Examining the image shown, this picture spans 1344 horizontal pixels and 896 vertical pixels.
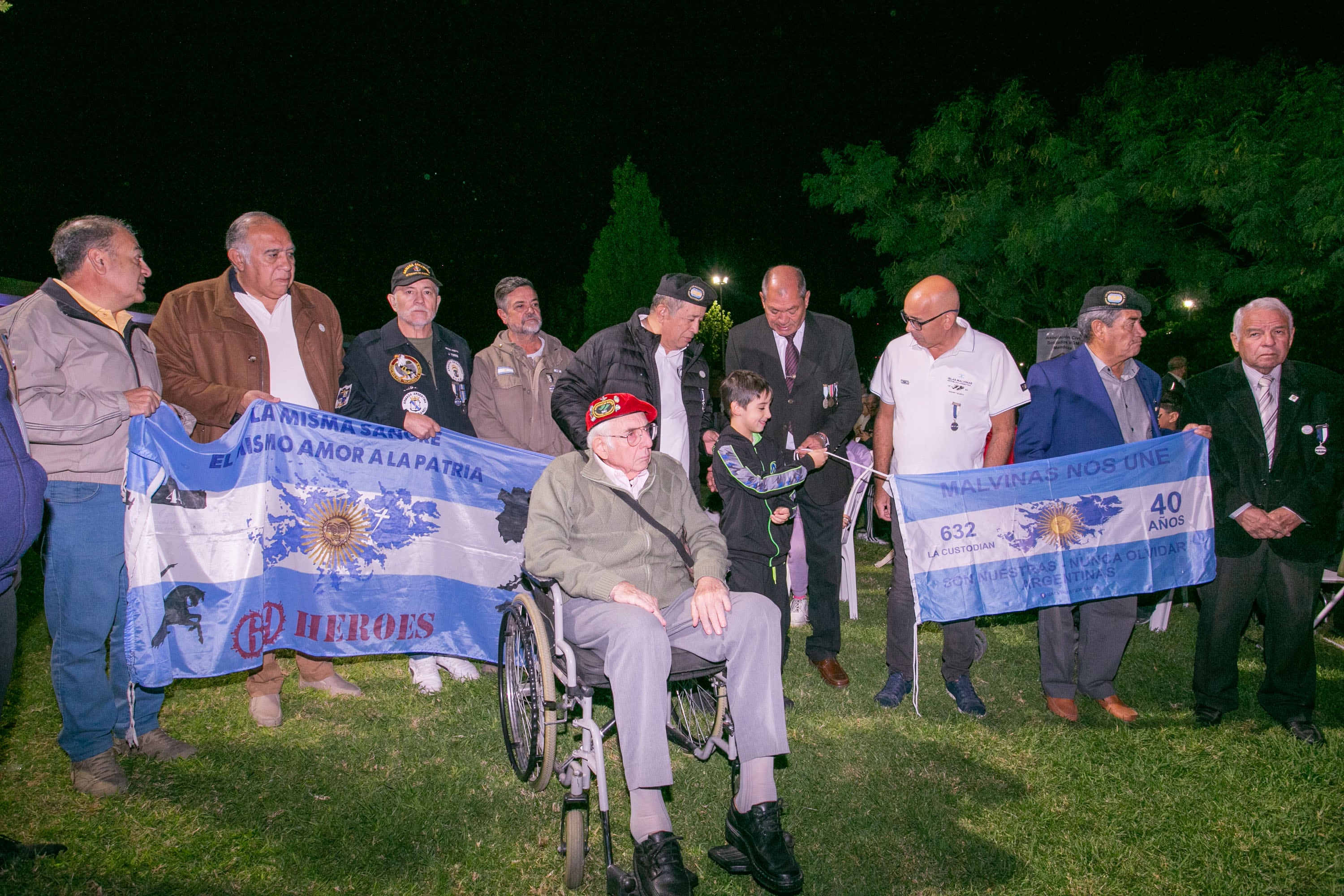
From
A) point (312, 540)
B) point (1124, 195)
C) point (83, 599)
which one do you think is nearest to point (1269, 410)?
point (312, 540)

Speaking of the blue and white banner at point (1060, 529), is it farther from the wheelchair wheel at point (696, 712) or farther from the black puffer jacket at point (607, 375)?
the black puffer jacket at point (607, 375)

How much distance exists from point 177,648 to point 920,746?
358 cm

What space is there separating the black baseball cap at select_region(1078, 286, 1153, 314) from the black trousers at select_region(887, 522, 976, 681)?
1.69 m

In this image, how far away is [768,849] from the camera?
2.87 metres

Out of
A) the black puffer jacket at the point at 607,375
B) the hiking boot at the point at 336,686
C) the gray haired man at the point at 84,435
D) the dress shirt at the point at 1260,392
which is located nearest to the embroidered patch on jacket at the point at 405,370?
the black puffer jacket at the point at 607,375

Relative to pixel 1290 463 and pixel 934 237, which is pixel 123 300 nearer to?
pixel 1290 463

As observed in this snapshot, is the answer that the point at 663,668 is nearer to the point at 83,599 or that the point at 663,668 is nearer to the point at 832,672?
the point at 832,672

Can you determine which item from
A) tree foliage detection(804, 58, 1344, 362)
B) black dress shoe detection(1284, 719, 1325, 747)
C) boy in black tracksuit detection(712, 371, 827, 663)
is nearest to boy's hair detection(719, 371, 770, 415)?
boy in black tracksuit detection(712, 371, 827, 663)

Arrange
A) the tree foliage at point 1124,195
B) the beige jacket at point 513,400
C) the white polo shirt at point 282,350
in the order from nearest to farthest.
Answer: the white polo shirt at point 282,350 → the beige jacket at point 513,400 → the tree foliage at point 1124,195

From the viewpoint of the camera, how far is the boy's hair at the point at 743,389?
4.36 m

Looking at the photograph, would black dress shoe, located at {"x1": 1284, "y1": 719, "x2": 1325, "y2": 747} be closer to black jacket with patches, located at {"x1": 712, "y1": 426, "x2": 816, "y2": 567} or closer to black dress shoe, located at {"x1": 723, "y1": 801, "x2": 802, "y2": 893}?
black jacket with patches, located at {"x1": 712, "y1": 426, "x2": 816, "y2": 567}

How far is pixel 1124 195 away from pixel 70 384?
16956 millimetres

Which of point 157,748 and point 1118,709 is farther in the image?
point 1118,709

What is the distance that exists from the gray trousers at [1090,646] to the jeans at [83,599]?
472 cm
